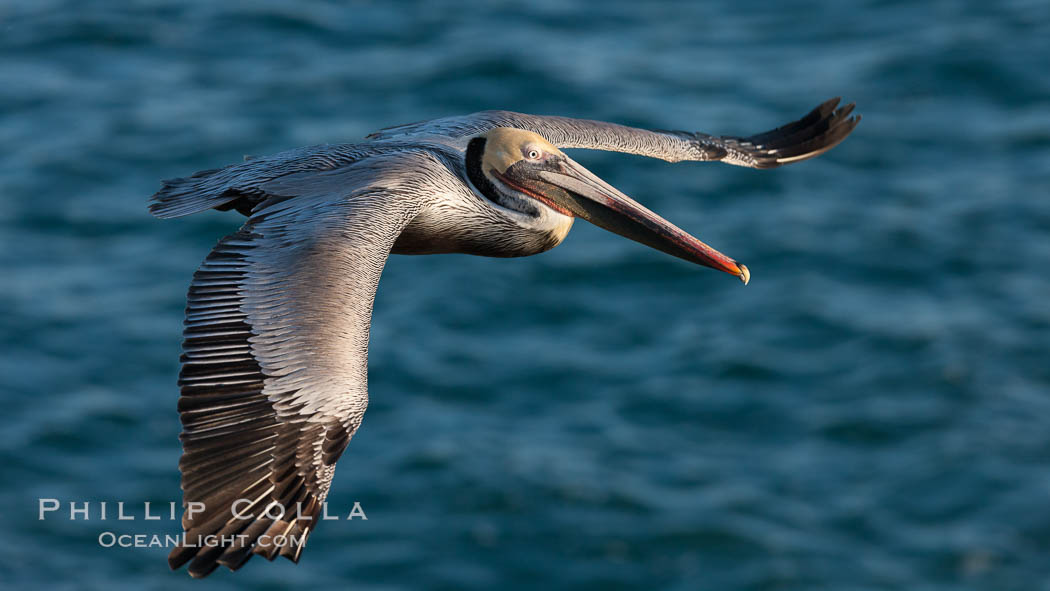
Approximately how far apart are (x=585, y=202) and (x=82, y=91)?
23.3m

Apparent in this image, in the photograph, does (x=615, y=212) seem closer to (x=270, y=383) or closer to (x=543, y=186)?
(x=543, y=186)

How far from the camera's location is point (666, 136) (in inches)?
447

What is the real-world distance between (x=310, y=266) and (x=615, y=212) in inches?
96.1

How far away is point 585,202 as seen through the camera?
9578mm

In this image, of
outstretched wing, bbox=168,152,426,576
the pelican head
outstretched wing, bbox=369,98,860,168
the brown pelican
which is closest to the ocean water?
outstretched wing, bbox=369,98,860,168

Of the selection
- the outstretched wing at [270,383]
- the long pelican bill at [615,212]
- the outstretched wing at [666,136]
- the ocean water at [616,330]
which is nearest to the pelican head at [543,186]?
the long pelican bill at [615,212]

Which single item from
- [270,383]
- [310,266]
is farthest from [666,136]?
[270,383]

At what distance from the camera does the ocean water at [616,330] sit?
76.8 feet

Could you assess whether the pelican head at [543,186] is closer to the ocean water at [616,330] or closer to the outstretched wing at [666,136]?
the outstretched wing at [666,136]

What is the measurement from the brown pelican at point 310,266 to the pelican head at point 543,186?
0.01 metres

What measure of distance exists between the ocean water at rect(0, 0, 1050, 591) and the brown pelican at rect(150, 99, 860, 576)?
14.0 meters

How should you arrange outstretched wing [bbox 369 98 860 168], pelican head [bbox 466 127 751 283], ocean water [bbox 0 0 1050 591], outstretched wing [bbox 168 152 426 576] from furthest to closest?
ocean water [bbox 0 0 1050 591] < outstretched wing [bbox 369 98 860 168] < pelican head [bbox 466 127 751 283] < outstretched wing [bbox 168 152 426 576]

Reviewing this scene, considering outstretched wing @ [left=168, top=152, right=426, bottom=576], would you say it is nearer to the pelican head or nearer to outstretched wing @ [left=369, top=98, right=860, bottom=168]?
the pelican head

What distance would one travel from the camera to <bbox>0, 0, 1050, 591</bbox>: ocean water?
23406 millimetres
